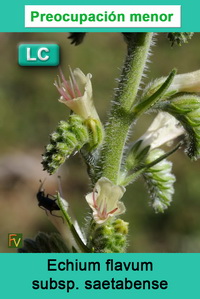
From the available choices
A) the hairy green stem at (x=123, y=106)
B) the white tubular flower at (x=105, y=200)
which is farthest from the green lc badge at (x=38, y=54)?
the white tubular flower at (x=105, y=200)

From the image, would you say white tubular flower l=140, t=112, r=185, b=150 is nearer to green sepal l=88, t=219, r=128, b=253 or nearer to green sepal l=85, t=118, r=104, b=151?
green sepal l=85, t=118, r=104, b=151

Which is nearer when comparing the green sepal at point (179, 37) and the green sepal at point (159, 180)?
the green sepal at point (179, 37)

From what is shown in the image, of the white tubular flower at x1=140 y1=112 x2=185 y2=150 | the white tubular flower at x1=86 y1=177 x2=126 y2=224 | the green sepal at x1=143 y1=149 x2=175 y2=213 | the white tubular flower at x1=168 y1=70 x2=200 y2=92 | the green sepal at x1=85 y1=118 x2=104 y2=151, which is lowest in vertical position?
the white tubular flower at x1=86 y1=177 x2=126 y2=224

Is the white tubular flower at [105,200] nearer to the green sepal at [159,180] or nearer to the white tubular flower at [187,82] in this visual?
the green sepal at [159,180]

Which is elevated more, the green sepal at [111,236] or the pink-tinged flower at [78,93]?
the pink-tinged flower at [78,93]

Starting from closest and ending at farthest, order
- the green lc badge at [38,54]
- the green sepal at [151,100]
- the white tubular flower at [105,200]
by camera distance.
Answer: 1. the green sepal at [151,100]
2. the white tubular flower at [105,200]
3. the green lc badge at [38,54]

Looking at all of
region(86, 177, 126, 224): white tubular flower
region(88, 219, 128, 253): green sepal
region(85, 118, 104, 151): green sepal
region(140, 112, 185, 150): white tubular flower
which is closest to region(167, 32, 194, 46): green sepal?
region(140, 112, 185, 150): white tubular flower

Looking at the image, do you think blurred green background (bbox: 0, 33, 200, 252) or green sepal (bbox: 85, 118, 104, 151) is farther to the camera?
blurred green background (bbox: 0, 33, 200, 252)
